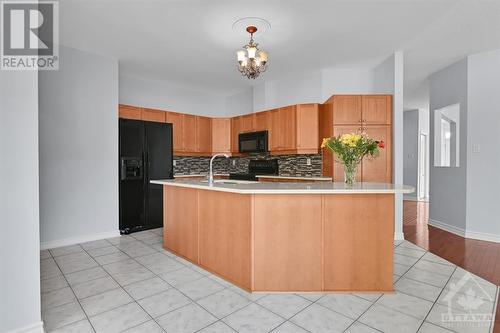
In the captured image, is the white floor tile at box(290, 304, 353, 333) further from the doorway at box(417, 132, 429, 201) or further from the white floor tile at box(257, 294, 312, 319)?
the doorway at box(417, 132, 429, 201)

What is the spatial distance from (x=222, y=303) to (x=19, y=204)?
5.10ft

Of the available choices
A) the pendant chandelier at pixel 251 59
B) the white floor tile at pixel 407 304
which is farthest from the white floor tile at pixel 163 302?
the pendant chandelier at pixel 251 59

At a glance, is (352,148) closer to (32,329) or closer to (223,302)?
(223,302)

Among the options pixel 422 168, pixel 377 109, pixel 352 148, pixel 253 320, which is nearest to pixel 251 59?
pixel 352 148

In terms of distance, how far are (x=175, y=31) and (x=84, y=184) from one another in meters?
2.44

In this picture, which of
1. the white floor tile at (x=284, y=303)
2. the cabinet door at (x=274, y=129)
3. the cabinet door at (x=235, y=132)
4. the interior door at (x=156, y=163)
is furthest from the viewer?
the cabinet door at (x=235, y=132)

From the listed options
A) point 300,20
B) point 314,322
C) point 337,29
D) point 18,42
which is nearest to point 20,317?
point 18,42

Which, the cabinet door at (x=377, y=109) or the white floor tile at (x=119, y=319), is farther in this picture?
the cabinet door at (x=377, y=109)

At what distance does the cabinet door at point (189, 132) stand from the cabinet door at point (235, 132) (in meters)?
0.86

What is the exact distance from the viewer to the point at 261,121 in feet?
17.8

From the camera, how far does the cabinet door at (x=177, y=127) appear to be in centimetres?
528

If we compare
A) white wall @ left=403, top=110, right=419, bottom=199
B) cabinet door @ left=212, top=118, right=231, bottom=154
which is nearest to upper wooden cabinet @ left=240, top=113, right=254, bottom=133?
cabinet door @ left=212, top=118, right=231, bottom=154

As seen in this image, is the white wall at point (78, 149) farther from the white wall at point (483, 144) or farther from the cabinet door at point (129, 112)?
the white wall at point (483, 144)

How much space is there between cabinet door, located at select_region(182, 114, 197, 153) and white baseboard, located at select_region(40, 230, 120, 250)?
2.15 meters
